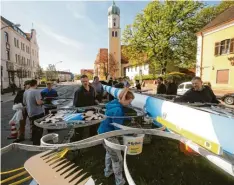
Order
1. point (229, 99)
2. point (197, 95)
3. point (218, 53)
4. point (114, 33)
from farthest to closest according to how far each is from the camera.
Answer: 1. point (114, 33)
2. point (218, 53)
3. point (229, 99)
4. point (197, 95)

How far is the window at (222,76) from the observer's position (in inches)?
832

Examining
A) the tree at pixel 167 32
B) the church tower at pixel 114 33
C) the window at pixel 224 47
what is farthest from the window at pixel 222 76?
the church tower at pixel 114 33

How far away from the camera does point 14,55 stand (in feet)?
114

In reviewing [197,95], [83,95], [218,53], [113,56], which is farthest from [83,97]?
[113,56]

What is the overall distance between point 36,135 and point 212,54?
972 inches

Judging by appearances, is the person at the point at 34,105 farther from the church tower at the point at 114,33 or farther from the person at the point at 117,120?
the church tower at the point at 114,33

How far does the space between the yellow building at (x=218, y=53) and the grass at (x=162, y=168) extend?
19345 millimetres

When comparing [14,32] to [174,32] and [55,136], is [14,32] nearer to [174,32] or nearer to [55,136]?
[174,32]

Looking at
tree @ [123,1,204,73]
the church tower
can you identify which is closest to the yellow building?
tree @ [123,1,204,73]

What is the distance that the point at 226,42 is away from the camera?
69.0 feet

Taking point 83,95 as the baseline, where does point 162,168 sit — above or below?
below

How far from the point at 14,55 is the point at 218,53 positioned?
34700 millimetres

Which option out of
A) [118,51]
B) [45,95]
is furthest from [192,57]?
[118,51]

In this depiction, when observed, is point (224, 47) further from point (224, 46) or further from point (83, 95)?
point (83, 95)
